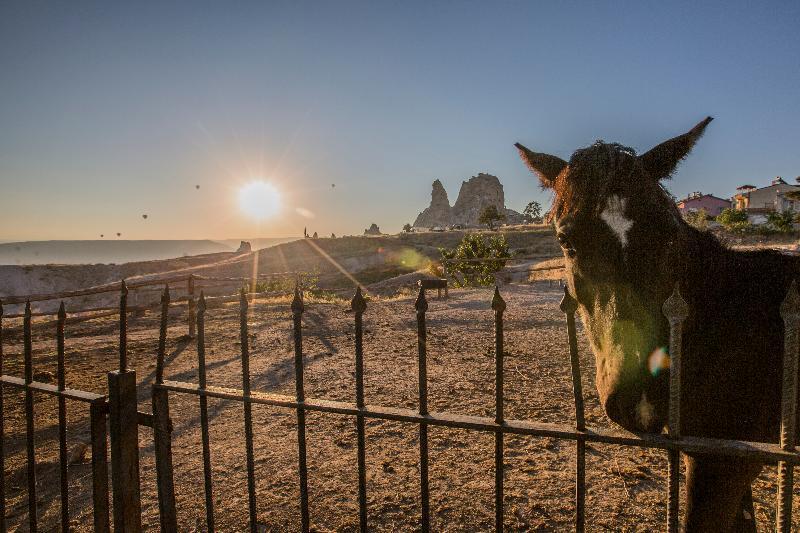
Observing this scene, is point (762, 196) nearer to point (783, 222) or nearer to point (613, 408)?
point (783, 222)

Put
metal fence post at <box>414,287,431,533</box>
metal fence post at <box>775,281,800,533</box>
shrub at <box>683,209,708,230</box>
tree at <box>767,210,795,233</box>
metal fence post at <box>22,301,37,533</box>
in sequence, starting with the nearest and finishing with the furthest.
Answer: metal fence post at <box>775,281,800,533</box> → metal fence post at <box>414,287,431,533</box> → shrub at <box>683,209,708,230</box> → metal fence post at <box>22,301,37,533</box> → tree at <box>767,210,795,233</box>

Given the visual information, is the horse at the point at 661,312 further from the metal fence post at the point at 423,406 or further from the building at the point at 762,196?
the building at the point at 762,196

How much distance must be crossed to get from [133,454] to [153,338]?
29.1ft

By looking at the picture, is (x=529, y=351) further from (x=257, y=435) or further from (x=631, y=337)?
(x=631, y=337)

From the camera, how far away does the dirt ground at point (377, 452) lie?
331 centimetres

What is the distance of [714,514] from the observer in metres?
2.05

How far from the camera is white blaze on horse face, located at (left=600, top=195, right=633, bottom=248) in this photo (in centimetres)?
197

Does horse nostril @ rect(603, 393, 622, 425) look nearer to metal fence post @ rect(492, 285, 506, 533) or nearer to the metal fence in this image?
the metal fence

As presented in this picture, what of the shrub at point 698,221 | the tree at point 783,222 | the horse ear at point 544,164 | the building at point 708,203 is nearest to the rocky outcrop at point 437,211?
the building at point 708,203

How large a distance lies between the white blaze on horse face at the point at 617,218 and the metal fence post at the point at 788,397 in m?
0.72

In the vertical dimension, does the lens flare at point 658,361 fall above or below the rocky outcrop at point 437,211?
below

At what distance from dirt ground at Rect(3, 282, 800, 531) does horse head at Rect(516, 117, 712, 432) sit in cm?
187

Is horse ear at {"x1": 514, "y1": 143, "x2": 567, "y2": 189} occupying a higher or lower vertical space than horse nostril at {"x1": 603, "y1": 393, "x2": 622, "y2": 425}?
higher

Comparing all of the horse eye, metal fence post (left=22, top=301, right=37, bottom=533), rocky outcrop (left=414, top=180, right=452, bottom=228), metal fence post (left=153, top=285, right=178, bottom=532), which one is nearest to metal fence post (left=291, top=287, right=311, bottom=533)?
metal fence post (left=153, top=285, right=178, bottom=532)
